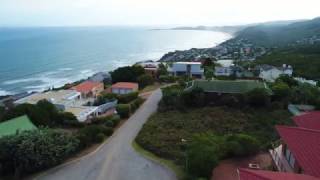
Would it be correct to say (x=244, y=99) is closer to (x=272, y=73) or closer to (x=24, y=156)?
(x=24, y=156)

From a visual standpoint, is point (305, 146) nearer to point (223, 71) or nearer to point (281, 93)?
point (281, 93)

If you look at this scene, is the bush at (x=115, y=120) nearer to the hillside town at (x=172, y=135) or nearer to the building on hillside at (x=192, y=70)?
the hillside town at (x=172, y=135)

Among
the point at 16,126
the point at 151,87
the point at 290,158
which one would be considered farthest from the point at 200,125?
the point at 151,87

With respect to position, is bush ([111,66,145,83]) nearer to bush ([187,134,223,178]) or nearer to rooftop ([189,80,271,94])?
rooftop ([189,80,271,94])

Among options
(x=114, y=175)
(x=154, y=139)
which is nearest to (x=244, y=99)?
(x=154, y=139)

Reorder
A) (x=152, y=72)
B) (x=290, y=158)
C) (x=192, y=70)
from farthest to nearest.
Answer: (x=192, y=70) → (x=152, y=72) → (x=290, y=158)

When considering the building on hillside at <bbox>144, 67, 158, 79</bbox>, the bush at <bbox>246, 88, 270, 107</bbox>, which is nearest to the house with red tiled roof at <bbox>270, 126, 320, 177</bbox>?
the bush at <bbox>246, 88, 270, 107</bbox>
